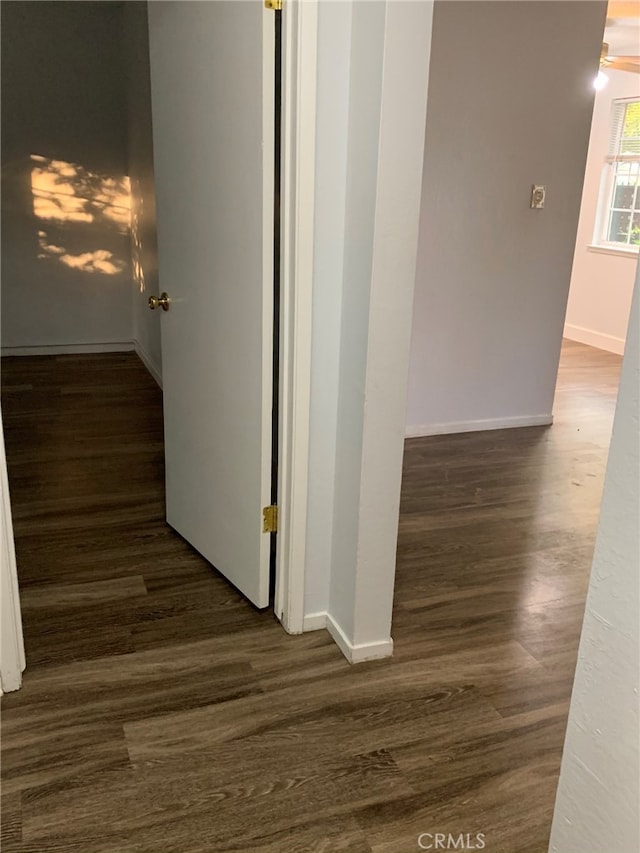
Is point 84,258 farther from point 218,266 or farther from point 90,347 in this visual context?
point 218,266

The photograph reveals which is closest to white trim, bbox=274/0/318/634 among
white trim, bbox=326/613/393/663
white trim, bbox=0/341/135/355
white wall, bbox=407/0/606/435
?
white trim, bbox=326/613/393/663

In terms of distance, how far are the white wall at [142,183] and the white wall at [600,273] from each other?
3474 mm

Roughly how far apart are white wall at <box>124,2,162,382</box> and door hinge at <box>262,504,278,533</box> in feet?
9.28

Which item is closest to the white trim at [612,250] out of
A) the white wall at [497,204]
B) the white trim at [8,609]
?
the white wall at [497,204]

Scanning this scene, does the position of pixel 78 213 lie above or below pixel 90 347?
above

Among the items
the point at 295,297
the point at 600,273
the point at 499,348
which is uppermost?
the point at 295,297

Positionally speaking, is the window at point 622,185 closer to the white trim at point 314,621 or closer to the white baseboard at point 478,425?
the white baseboard at point 478,425

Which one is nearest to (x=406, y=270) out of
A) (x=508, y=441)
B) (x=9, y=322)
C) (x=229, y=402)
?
(x=229, y=402)

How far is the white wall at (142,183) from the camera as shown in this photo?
15.4ft

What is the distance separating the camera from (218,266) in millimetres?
2320

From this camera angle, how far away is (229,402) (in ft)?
7.81

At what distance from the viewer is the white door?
204 cm

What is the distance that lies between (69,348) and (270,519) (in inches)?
165

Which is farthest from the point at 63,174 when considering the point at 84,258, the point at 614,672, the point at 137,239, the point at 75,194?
the point at 614,672
